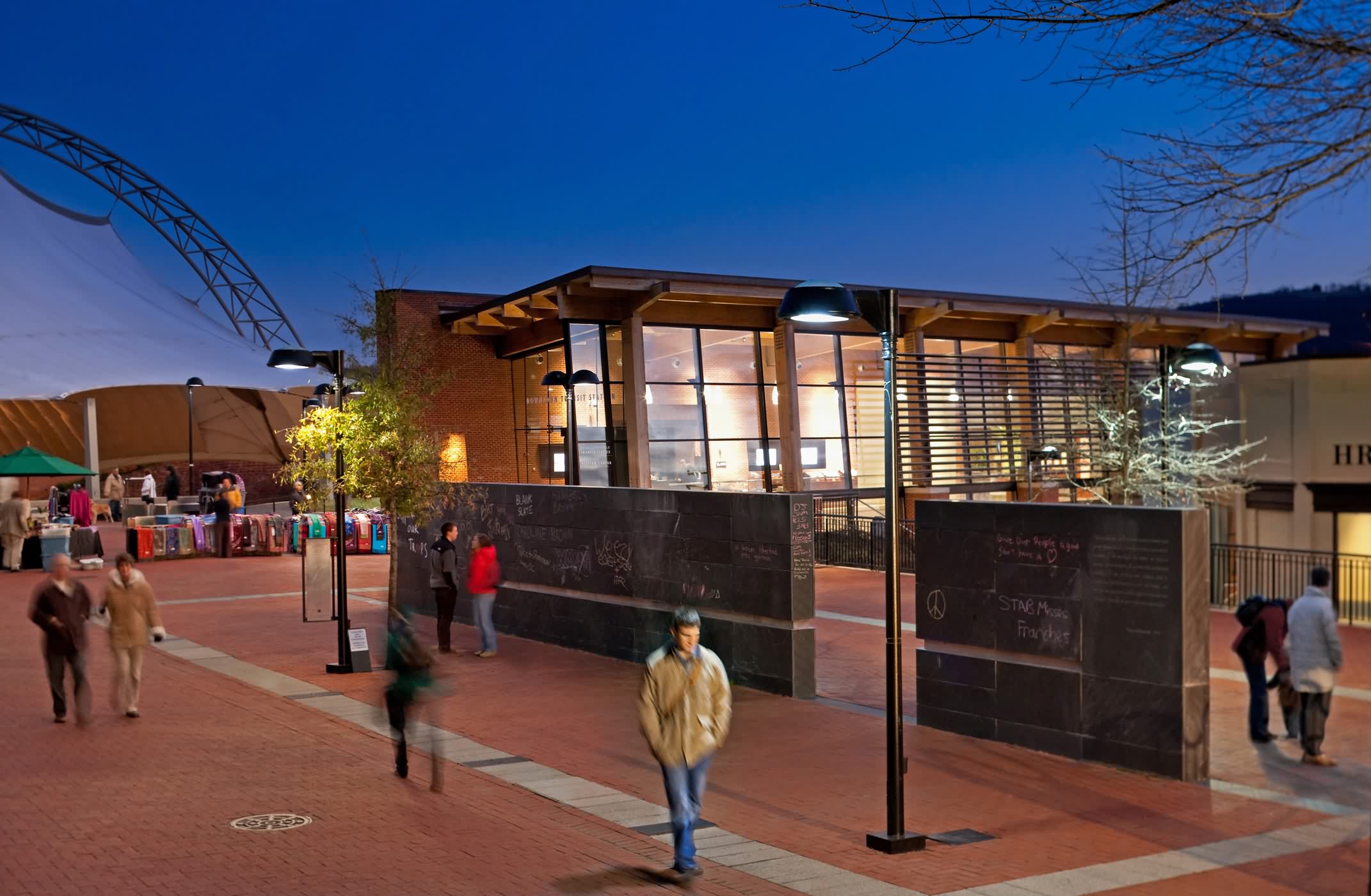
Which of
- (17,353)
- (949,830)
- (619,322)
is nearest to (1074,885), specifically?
(949,830)

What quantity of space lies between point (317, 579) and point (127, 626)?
188 inches

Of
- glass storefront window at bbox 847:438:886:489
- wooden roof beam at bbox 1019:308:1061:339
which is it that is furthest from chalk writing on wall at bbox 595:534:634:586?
wooden roof beam at bbox 1019:308:1061:339

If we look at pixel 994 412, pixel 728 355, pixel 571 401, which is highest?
pixel 728 355

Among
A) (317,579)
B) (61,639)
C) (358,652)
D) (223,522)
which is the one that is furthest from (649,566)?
(223,522)

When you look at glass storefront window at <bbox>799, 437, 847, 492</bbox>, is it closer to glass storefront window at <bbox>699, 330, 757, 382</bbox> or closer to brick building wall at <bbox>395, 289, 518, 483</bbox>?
glass storefront window at <bbox>699, 330, 757, 382</bbox>

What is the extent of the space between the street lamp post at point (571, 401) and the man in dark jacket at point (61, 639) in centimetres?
1722

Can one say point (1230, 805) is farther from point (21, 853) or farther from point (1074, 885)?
point (21, 853)

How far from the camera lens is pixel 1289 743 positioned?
1099 centimetres

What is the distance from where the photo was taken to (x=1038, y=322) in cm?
4003

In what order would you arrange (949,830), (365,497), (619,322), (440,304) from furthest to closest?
(440,304) → (619,322) → (365,497) → (949,830)

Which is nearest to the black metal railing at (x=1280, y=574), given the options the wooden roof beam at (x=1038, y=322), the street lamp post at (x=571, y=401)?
the street lamp post at (x=571, y=401)

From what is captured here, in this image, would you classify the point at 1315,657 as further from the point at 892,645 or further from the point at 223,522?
the point at 223,522

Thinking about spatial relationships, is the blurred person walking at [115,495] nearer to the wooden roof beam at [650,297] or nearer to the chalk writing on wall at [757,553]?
the wooden roof beam at [650,297]

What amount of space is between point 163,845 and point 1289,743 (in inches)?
359
